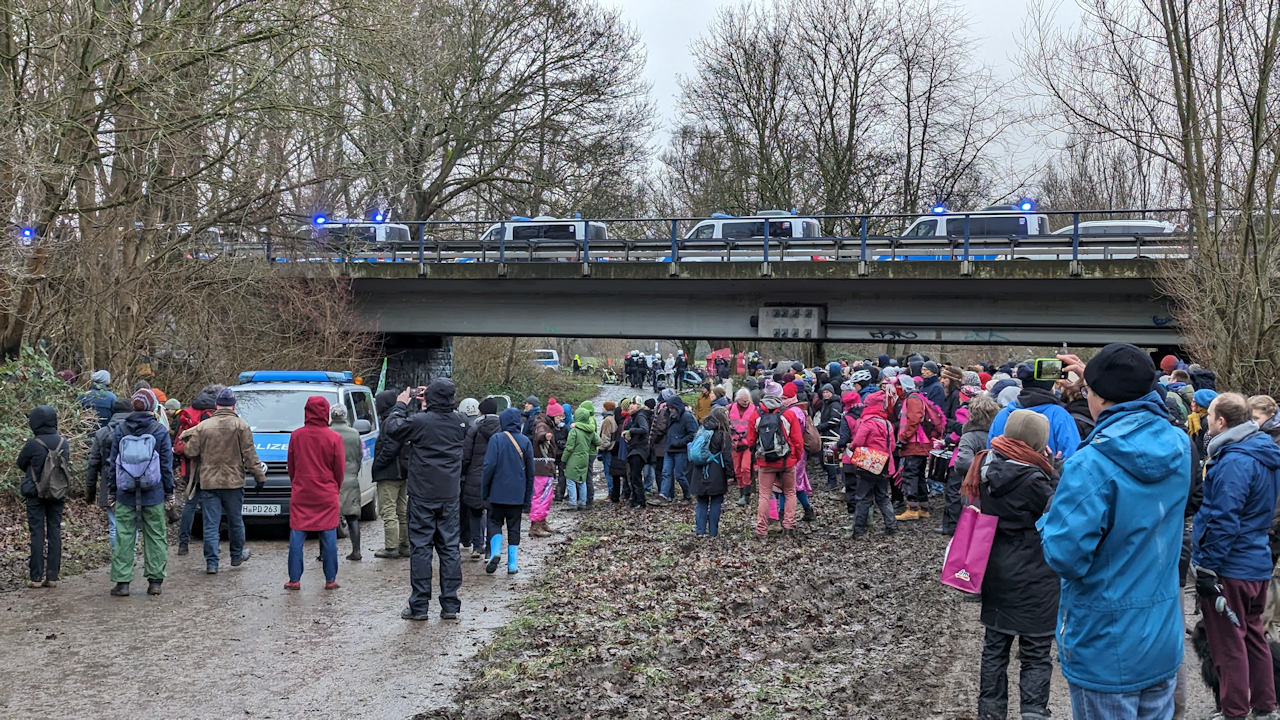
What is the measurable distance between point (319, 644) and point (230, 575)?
3.40m

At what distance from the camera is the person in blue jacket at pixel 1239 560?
6.21 m

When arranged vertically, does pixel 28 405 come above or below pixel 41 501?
above

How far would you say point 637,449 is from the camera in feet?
60.3

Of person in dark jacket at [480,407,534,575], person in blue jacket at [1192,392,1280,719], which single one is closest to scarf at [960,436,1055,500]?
person in blue jacket at [1192,392,1280,719]

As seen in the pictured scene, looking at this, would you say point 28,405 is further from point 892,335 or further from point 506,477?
point 892,335

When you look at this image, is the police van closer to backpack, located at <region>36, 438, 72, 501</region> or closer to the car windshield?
the car windshield

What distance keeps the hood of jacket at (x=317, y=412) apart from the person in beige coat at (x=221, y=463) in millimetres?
1184

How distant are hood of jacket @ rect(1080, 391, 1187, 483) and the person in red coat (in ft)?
26.8

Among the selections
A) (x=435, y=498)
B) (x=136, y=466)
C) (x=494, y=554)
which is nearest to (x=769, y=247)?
(x=494, y=554)

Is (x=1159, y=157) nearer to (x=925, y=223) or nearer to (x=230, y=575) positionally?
(x=925, y=223)

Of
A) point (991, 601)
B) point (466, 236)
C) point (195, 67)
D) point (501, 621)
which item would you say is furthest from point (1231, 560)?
point (466, 236)

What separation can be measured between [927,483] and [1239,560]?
32.4 ft

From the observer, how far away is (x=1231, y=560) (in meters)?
6.29

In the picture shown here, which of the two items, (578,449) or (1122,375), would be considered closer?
(1122,375)
